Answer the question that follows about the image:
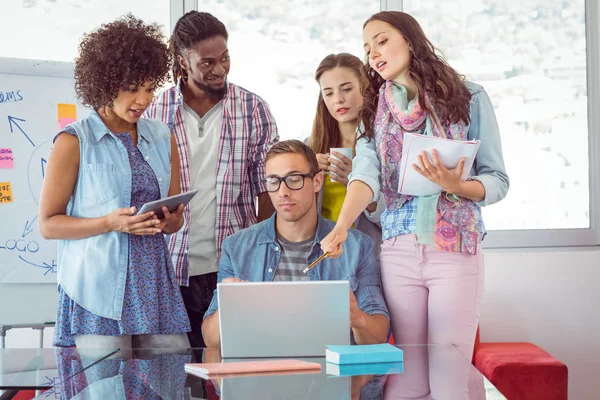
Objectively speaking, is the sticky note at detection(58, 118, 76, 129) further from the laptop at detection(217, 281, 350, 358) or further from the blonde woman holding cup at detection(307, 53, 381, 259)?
the laptop at detection(217, 281, 350, 358)

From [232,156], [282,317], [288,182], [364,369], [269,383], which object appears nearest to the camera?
[269,383]

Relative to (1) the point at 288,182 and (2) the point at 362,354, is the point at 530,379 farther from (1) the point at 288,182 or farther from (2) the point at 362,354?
(2) the point at 362,354

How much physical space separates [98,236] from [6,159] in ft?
4.26

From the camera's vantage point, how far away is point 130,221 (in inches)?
74.5

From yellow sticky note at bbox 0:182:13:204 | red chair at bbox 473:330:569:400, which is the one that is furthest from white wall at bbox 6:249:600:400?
yellow sticky note at bbox 0:182:13:204

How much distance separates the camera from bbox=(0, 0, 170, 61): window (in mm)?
3426

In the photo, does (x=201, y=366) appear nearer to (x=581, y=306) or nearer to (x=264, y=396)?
(x=264, y=396)

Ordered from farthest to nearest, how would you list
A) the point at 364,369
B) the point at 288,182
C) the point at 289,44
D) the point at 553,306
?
the point at 289,44 < the point at 553,306 < the point at 288,182 < the point at 364,369

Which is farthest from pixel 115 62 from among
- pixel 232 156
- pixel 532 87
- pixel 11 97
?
pixel 532 87

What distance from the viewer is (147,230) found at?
1.92m

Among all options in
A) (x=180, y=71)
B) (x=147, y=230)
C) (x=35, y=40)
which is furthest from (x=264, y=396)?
(x=35, y=40)

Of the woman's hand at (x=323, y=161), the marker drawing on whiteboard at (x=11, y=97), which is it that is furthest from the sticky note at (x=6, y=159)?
the woman's hand at (x=323, y=161)

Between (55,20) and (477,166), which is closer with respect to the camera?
(477,166)

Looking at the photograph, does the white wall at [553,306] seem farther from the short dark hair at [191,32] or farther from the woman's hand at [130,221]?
the woman's hand at [130,221]
